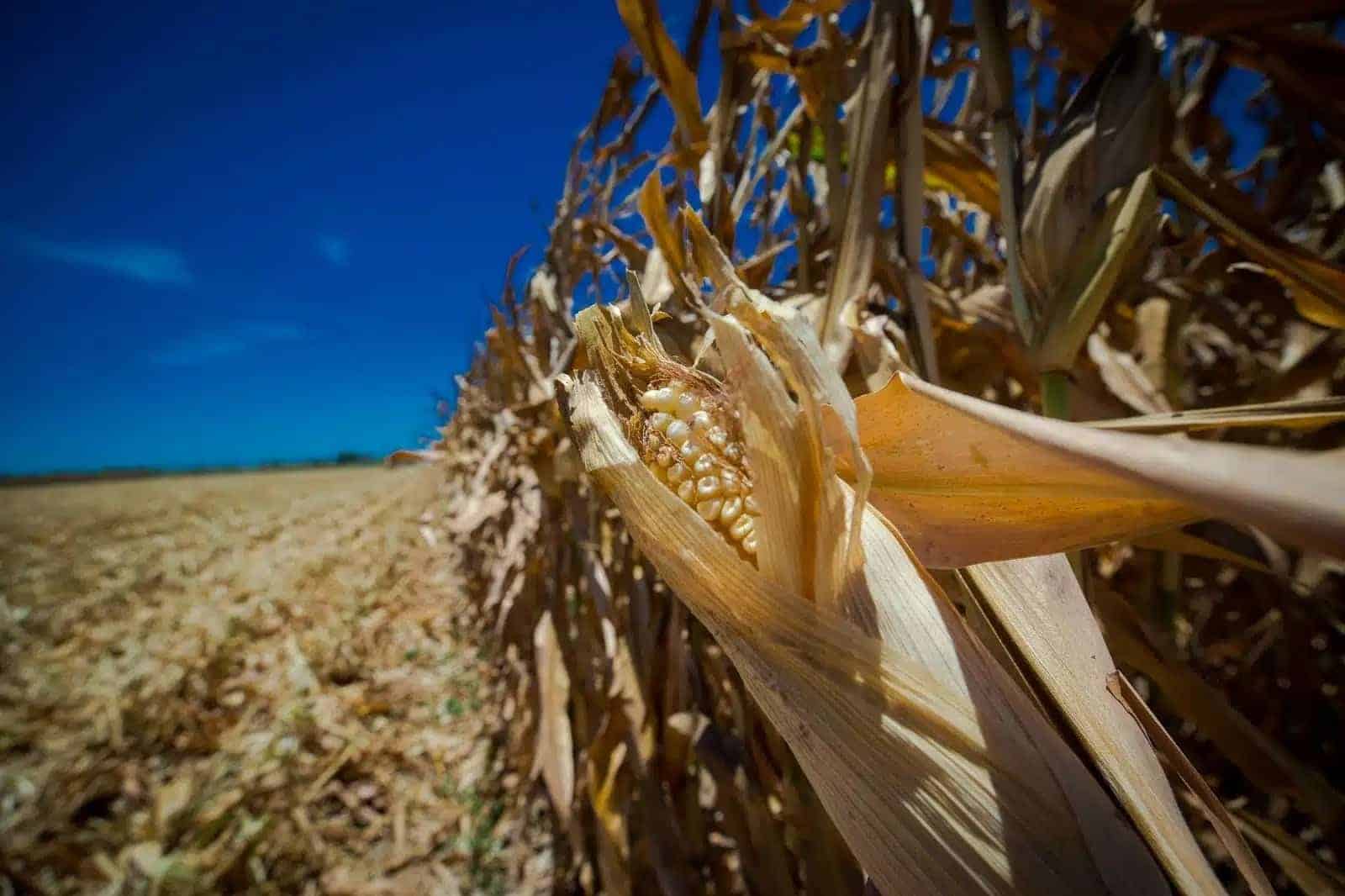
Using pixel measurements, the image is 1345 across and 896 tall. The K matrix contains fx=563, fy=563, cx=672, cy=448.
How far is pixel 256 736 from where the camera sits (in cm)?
167

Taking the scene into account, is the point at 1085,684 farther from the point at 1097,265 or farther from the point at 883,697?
the point at 1097,265

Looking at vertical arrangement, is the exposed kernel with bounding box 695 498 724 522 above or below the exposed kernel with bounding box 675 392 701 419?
below

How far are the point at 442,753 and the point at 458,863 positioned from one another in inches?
18.3

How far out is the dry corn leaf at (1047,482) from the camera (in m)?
0.16

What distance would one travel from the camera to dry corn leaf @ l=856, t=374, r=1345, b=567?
163mm

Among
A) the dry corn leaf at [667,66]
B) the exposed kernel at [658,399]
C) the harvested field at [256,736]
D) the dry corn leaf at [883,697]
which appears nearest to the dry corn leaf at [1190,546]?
the dry corn leaf at [883,697]

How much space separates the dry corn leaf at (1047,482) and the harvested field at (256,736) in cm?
129

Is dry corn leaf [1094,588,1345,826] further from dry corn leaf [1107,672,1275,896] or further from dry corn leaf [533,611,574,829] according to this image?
dry corn leaf [533,611,574,829]

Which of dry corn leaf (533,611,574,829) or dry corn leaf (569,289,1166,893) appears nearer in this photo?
dry corn leaf (569,289,1166,893)

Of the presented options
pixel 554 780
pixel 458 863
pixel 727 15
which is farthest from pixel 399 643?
pixel 727 15

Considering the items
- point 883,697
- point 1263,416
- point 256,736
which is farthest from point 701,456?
point 256,736

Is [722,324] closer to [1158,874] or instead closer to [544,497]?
[1158,874]

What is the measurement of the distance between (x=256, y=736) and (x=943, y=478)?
6.96 feet

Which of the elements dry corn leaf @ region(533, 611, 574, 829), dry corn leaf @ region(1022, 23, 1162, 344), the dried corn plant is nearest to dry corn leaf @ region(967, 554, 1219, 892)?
the dried corn plant
